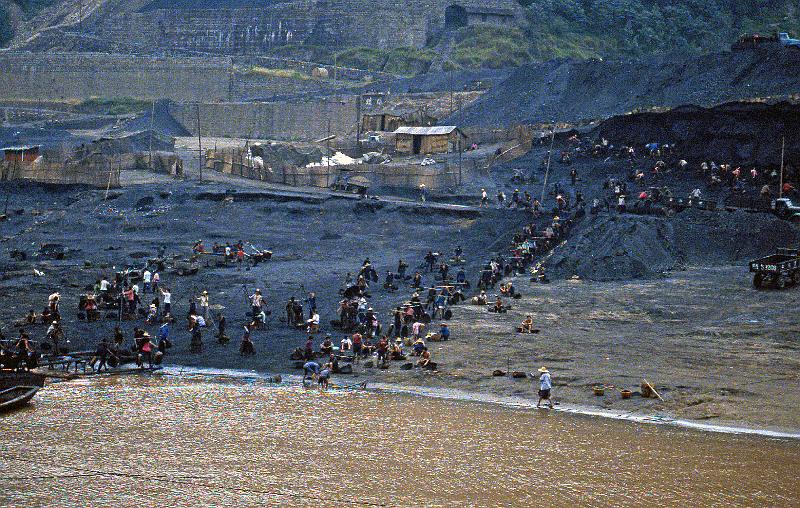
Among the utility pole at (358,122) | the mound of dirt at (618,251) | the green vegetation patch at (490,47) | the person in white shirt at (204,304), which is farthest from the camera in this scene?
the green vegetation patch at (490,47)

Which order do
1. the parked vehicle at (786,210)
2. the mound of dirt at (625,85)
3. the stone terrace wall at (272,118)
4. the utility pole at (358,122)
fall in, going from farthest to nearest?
the stone terrace wall at (272,118), the utility pole at (358,122), the mound of dirt at (625,85), the parked vehicle at (786,210)

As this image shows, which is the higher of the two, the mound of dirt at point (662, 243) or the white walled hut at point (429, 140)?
the white walled hut at point (429, 140)

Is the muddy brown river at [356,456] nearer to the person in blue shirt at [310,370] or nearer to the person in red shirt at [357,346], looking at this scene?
the person in blue shirt at [310,370]

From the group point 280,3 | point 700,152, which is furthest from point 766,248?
point 280,3

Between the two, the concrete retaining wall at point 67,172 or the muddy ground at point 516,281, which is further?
the concrete retaining wall at point 67,172

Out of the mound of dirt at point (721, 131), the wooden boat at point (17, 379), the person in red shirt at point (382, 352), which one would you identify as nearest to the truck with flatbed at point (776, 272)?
the person in red shirt at point (382, 352)

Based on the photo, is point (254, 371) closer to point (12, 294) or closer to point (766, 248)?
point (12, 294)

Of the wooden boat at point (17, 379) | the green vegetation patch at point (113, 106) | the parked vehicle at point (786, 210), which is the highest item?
the green vegetation patch at point (113, 106)
